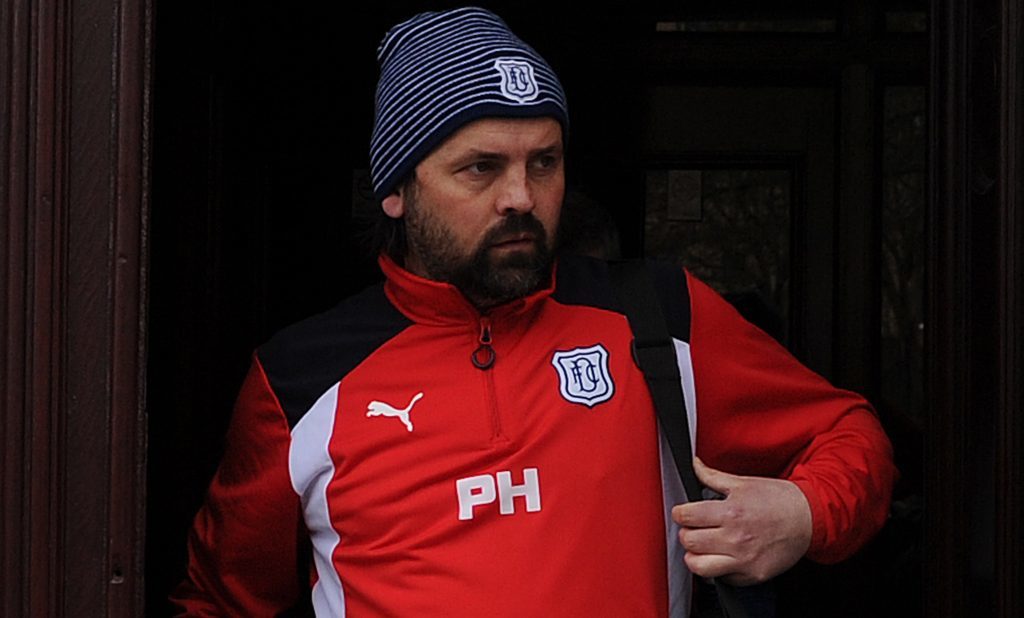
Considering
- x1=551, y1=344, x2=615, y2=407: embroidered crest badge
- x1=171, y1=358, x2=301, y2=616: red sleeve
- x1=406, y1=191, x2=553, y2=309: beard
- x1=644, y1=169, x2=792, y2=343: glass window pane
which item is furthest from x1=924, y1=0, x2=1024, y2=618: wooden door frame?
x1=644, y1=169, x2=792, y2=343: glass window pane

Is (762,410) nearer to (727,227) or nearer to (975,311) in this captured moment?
(975,311)

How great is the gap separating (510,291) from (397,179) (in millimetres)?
283

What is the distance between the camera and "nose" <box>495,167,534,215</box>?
1887 mm

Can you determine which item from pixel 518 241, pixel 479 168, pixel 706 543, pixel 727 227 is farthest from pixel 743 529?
pixel 727 227

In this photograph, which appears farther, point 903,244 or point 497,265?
point 903,244

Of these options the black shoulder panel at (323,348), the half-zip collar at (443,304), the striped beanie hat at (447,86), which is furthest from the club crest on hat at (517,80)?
the black shoulder panel at (323,348)

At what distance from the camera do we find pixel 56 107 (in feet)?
5.23

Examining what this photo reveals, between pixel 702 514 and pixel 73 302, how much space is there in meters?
0.82

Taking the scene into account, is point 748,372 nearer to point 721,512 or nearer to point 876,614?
point 721,512

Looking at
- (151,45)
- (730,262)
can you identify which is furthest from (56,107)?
(730,262)

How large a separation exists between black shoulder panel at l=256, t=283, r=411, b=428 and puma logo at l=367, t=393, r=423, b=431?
9 cm

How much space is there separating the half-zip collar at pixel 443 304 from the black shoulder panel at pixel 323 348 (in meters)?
0.03

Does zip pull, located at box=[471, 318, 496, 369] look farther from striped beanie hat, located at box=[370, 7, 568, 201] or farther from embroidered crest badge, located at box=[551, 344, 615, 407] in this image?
striped beanie hat, located at box=[370, 7, 568, 201]

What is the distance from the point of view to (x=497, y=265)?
1907 mm
